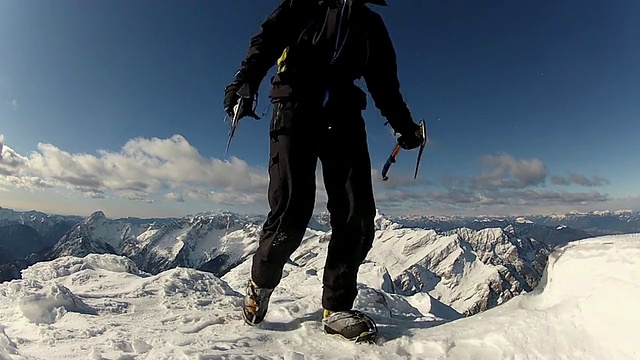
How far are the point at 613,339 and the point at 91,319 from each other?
444 cm

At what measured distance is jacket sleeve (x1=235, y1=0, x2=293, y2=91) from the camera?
3.77m

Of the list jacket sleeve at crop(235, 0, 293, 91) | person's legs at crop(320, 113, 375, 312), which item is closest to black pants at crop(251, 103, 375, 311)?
person's legs at crop(320, 113, 375, 312)

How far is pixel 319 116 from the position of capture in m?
3.78

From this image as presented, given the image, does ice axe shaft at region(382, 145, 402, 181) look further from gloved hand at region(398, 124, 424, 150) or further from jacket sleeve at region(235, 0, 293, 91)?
jacket sleeve at region(235, 0, 293, 91)

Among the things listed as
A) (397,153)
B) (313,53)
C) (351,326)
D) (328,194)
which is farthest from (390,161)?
(351,326)

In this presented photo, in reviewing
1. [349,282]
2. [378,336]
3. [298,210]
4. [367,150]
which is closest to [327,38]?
[367,150]

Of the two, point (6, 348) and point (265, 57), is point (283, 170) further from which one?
point (6, 348)

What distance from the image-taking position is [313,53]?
3.92m

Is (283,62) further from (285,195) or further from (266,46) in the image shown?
(285,195)

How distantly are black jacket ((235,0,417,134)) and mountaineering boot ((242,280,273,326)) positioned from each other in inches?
76.6

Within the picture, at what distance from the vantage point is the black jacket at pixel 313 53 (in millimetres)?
Answer: 3807

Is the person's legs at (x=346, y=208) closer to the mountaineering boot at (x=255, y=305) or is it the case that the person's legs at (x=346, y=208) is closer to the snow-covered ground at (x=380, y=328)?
the snow-covered ground at (x=380, y=328)

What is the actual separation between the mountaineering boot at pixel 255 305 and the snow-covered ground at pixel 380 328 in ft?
0.38

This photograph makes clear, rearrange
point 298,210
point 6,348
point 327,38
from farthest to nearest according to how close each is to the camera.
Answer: point 327,38, point 298,210, point 6,348
